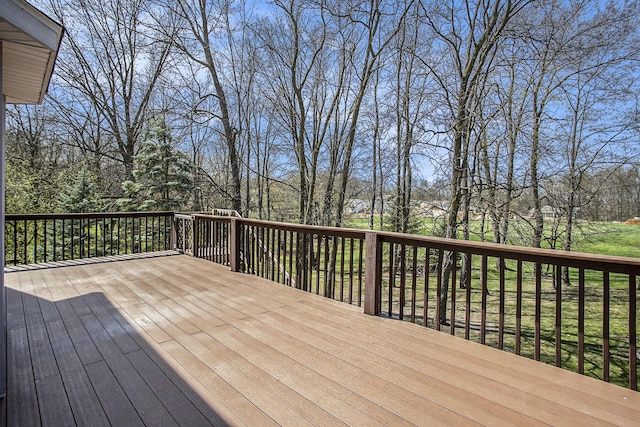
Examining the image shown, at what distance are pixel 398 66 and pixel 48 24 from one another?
799 centimetres

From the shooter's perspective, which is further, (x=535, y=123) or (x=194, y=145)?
(x=194, y=145)

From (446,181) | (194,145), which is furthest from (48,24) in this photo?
(194,145)

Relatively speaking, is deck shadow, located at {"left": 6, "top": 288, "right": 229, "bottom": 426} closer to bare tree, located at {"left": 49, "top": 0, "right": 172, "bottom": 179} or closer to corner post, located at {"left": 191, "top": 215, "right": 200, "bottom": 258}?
corner post, located at {"left": 191, "top": 215, "right": 200, "bottom": 258}

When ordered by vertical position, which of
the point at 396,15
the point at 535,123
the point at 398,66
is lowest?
the point at 535,123

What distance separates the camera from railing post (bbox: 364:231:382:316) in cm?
326

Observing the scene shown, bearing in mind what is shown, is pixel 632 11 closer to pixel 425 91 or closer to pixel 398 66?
pixel 425 91

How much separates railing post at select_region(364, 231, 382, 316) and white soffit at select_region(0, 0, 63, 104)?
299 cm

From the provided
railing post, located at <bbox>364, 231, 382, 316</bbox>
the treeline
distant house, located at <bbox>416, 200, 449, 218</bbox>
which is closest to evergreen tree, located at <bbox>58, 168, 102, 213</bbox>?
the treeline

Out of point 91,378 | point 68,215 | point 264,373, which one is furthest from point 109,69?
point 264,373

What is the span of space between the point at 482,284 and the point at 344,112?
855 centimetres

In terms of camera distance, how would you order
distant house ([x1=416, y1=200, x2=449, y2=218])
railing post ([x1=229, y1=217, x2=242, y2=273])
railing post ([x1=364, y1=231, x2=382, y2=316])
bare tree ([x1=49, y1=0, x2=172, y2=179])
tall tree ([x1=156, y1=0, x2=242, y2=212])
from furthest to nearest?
bare tree ([x1=49, y1=0, x2=172, y2=179]) < tall tree ([x1=156, y1=0, x2=242, y2=212]) < distant house ([x1=416, y1=200, x2=449, y2=218]) < railing post ([x1=229, y1=217, x2=242, y2=273]) < railing post ([x1=364, y1=231, x2=382, y2=316])

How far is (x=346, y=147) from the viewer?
9.97 meters

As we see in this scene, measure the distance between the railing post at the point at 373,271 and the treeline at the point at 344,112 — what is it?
12.9 feet

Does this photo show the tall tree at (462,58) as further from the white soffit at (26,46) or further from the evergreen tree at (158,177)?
the evergreen tree at (158,177)
